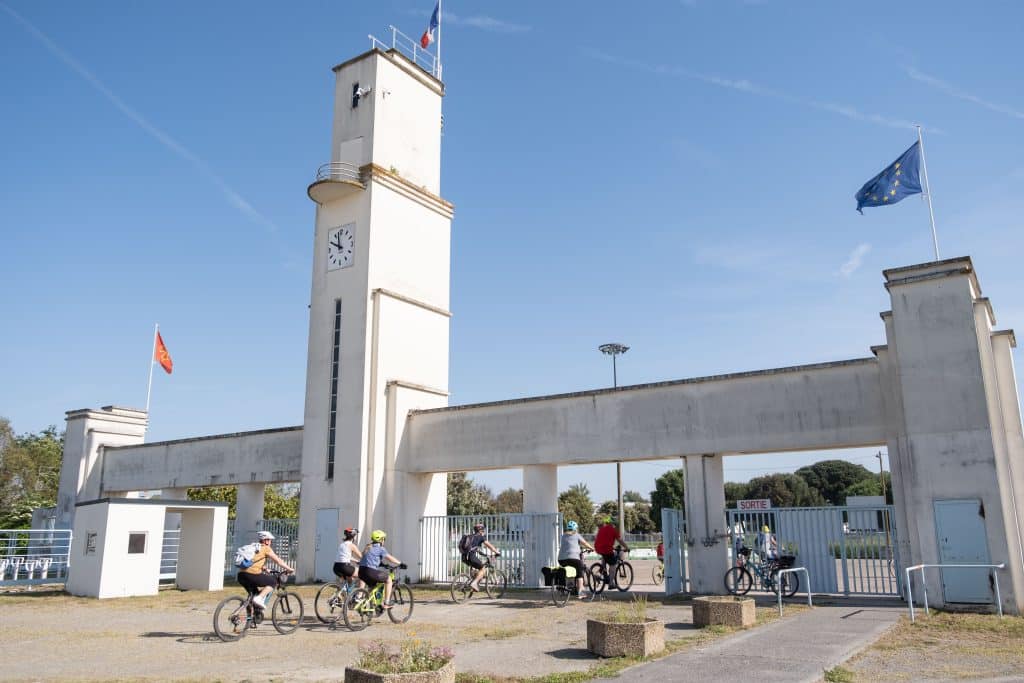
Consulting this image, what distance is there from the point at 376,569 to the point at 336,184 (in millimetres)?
15389

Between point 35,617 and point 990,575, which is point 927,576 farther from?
point 35,617

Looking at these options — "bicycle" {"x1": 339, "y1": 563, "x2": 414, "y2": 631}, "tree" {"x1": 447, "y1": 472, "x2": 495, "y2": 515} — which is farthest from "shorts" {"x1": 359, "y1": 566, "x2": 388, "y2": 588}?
"tree" {"x1": 447, "y1": 472, "x2": 495, "y2": 515}

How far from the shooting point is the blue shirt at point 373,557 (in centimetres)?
1424

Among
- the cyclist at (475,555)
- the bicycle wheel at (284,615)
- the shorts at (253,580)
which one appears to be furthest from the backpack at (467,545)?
the shorts at (253,580)

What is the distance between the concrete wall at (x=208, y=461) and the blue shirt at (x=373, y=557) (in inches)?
546

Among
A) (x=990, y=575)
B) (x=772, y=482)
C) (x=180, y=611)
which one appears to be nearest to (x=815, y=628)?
(x=990, y=575)

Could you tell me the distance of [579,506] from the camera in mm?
71500

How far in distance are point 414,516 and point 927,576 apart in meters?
14.5

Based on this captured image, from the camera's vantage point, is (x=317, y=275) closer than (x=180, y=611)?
No

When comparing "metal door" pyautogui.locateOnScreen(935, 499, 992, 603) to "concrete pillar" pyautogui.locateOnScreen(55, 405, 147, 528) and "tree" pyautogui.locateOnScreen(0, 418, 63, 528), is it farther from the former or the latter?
"tree" pyautogui.locateOnScreen(0, 418, 63, 528)

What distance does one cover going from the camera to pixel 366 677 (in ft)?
24.0

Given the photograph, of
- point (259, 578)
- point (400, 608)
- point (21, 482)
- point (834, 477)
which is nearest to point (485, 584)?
point (400, 608)

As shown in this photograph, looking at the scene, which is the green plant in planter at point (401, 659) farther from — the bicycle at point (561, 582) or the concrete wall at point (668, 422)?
the concrete wall at point (668, 422)

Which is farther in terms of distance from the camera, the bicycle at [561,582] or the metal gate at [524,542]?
the metal gate at [524,542]
